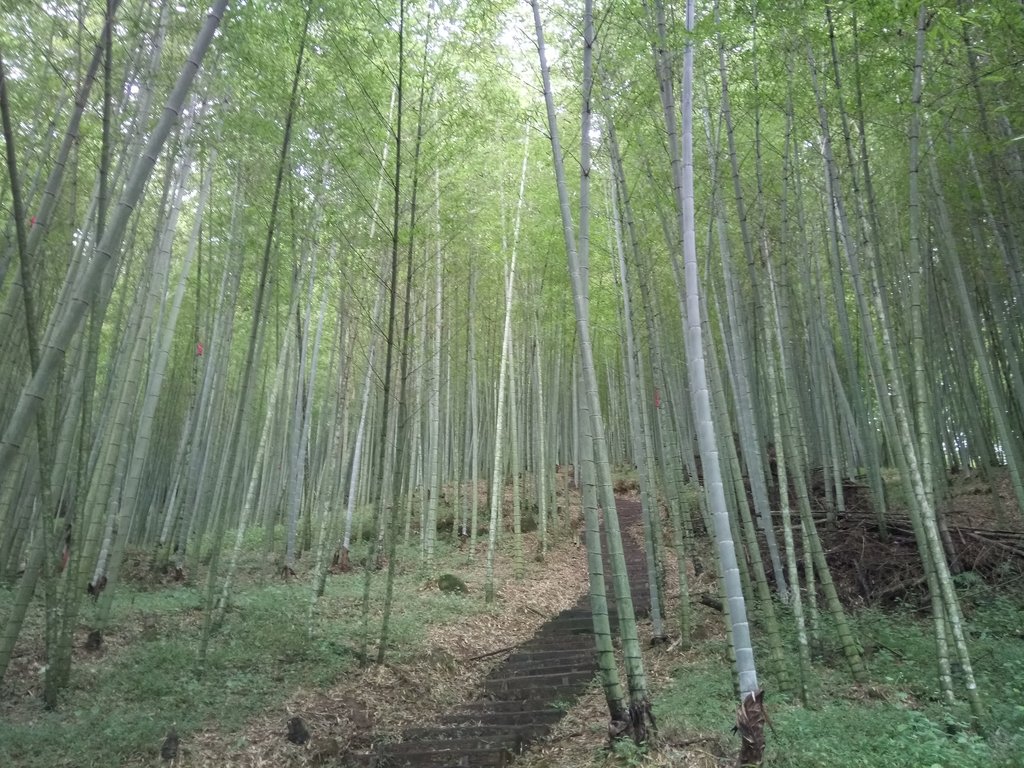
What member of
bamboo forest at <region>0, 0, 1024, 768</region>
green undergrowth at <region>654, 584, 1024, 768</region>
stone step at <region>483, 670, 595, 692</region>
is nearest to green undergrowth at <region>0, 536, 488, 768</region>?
bamboo forest at <region>0, 0, 1024, 768</region>

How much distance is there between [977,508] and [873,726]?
5167 mm

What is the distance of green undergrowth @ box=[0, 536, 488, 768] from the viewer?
307 centimetres

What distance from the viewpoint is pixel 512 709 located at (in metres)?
3.92

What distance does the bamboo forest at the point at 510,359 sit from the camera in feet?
9.95

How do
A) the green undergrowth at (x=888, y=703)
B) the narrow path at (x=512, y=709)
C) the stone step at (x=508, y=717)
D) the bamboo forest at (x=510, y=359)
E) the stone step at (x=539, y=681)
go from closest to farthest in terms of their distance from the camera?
the green undergrowth at (x=888, y=703) → the bamboo forest at (x=510, y=359) → the narrow path at (x=512, y=709) → the stone step at (x=508, y=717) → the stone step at (x=539, y=681)

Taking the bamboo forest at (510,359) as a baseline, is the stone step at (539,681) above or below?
below

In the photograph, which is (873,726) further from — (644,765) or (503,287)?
(503,287)

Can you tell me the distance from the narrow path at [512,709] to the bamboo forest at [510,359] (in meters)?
0.03

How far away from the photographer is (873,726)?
9.68 ft

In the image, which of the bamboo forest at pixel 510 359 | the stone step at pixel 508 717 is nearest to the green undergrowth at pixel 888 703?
the bamboo forest at pixel 510 359

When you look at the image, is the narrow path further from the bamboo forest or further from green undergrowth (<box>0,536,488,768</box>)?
green undergrowth (<box>0,536,488,768</box>)

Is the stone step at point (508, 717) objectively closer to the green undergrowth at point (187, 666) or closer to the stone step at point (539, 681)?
the stone step at point (539, 681)

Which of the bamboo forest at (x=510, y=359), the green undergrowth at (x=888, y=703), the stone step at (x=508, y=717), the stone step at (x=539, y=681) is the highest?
the bamboo forest at (x=510, y=359)

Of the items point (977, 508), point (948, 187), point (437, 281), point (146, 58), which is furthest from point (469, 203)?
point (977, 508)
